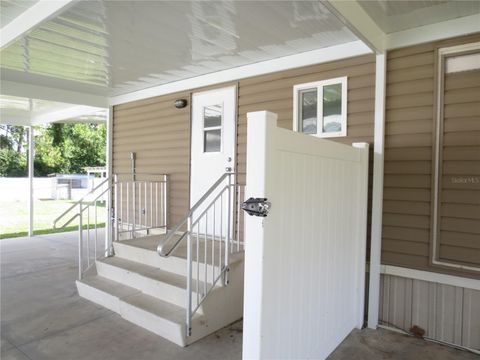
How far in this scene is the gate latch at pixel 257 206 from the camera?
5.30 ft

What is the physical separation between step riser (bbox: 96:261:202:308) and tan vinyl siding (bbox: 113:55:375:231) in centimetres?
133

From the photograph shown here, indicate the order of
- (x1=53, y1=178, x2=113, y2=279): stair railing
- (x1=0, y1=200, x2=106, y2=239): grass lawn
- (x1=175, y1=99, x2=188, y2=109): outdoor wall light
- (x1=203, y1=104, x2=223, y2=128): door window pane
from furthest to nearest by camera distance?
(x1=0, y1=200, x2=106, y2=239): grass lawn → (x1=175, y1=99, x2=188, y2=109): outdoor wall light → (x1=203, y1=104, x2=223, y2=128): door window pane → (x1=53, y1=178, x2=113, y2=279): stair railing

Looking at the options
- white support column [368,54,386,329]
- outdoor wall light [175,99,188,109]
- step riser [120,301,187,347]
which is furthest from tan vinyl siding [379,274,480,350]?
outdoor wall light [175,99,188,109]

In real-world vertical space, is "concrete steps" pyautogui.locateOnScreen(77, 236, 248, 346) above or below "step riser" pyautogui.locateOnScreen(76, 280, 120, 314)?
above

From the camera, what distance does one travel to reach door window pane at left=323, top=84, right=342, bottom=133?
3314 mm

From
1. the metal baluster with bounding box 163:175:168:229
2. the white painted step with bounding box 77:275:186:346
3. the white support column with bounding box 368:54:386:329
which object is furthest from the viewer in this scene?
the metal baluster with bounding box 163:175:168:229

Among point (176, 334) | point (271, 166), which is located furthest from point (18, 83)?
point (271, 166)

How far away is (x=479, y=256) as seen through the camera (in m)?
2.62

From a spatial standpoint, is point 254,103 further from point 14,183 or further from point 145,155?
point 14,183

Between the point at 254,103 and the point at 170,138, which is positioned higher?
the point at 254,103

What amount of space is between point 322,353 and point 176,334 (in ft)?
3.68

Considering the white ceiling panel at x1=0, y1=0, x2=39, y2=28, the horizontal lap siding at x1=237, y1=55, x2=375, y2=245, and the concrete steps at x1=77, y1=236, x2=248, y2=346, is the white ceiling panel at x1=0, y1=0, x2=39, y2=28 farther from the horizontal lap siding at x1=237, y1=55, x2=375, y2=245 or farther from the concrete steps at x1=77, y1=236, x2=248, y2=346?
the concrete steps at x1=77, y1=236, x2=248, y2=346

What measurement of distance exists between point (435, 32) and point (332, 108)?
104cm

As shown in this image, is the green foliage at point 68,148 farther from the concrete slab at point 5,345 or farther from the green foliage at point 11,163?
the concrete slab at point 5,345
